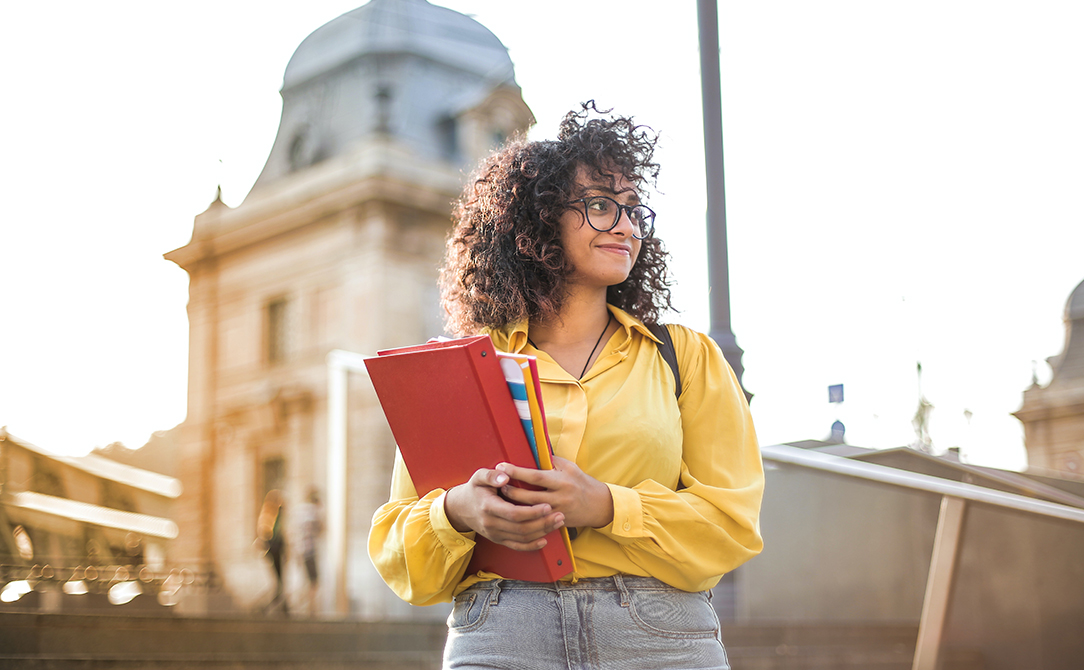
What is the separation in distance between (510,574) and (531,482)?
223 mm

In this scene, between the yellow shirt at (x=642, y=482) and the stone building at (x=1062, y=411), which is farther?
the stone building at (x=1062, y=411)

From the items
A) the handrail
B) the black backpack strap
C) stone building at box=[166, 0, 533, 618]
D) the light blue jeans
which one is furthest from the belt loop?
stone building at box=[166, 0, 533, 618]

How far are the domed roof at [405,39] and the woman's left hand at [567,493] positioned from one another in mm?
13216

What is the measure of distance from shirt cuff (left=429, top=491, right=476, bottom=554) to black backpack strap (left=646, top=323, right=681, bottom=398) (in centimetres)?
48

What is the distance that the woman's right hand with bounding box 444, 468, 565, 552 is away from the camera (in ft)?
5.15

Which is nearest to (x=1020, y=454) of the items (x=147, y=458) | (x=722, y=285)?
(x=722, y=285)

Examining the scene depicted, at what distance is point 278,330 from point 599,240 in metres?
15.0

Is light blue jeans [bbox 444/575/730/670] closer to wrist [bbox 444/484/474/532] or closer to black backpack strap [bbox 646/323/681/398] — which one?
wrist [bbox 444/484/474/532]

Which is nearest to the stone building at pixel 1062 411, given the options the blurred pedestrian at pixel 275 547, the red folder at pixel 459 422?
the red folder at pixel 459 422

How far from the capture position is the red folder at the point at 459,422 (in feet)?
5.25

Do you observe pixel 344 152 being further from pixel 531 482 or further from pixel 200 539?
pixel 531 482

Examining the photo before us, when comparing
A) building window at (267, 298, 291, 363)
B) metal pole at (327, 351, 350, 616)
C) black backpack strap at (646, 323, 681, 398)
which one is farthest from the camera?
building window at (267, 298, 291, 363)

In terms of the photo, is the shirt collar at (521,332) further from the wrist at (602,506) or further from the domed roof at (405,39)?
the domed roof at (405,39)

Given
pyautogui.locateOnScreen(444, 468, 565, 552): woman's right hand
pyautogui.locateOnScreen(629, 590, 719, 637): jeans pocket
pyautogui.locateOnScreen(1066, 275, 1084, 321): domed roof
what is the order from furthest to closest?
1. pyautogui.locateOnScreen(1066, 275, 1084, 321): domed roof
2. pyautogui.locateOnScreen(629, 590, 719, 637): jeans pocket
3. pyautogui.locateOnScreen(444, 468, 565, 552): woman's right hand
